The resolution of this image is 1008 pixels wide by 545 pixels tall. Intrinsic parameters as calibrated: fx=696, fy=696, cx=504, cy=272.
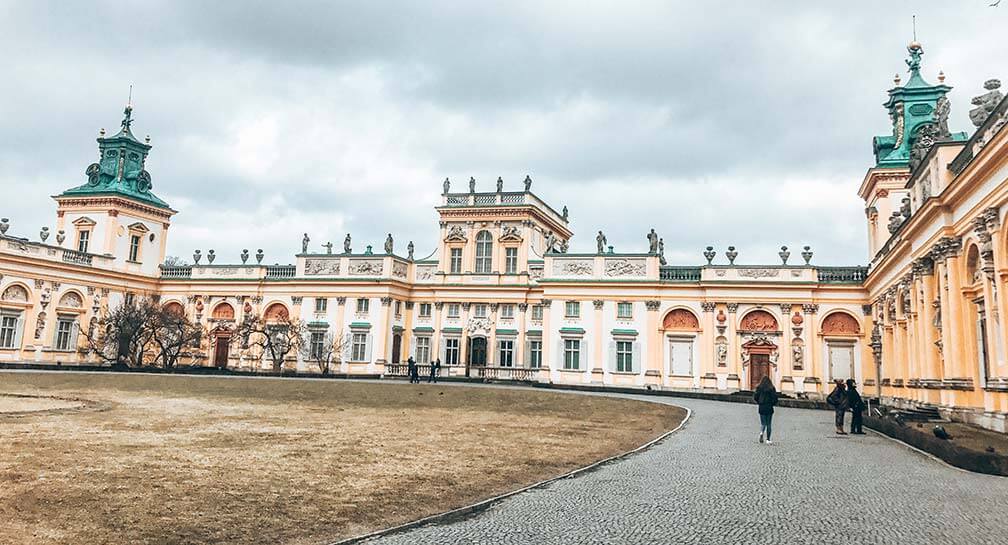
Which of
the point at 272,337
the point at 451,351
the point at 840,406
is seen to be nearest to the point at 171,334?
the point at 272,337

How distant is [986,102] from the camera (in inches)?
719

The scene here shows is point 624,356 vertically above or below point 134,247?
below

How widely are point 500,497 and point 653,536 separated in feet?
7.95

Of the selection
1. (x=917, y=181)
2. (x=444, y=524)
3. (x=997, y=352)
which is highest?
(x=917, y=181)

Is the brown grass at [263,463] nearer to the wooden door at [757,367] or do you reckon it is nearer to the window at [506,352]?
the wooden door at [757,367]

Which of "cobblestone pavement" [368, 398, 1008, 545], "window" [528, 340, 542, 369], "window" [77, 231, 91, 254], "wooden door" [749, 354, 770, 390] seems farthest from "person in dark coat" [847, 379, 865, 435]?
"window" [77, 231, 91, 254]

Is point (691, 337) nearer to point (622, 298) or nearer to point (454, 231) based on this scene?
point (622, 298)

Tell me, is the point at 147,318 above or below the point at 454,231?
below

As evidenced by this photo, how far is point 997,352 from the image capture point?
17.3 m

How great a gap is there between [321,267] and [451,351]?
11.8 metres

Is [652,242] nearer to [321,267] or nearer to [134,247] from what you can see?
[321,267]

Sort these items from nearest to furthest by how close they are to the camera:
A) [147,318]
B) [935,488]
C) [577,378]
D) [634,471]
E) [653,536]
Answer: [653,536], [935,488], [634,471], [577,378], [147,318]

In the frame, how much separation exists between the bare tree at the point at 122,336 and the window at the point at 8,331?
13.9 ft

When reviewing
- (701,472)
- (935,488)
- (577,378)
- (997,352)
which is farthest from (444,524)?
(577,378)
